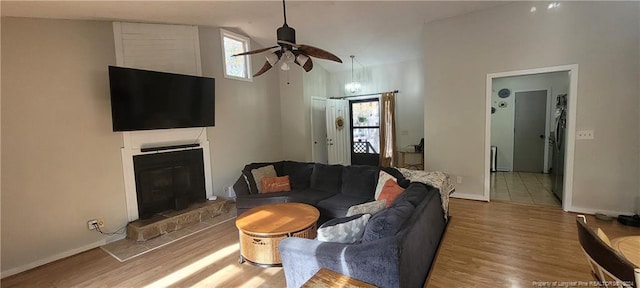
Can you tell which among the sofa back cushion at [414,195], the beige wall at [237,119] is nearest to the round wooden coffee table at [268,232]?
the sofa back cushion at [414,195]

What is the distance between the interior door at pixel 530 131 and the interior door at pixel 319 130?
178 inches

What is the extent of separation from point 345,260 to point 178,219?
2.92m

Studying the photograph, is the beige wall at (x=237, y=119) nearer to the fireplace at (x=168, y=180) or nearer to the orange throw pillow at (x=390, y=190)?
the fireplace at (x=168, y=180)

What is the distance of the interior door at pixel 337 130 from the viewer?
21.7ft

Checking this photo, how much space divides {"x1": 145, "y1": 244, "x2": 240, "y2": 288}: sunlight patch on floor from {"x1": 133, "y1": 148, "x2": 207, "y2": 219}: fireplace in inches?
53.0

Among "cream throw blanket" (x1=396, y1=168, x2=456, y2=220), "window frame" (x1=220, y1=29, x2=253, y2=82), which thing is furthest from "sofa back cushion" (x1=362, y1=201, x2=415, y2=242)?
"window frame" (x1=220, y1=29, x2=253, y2=82)

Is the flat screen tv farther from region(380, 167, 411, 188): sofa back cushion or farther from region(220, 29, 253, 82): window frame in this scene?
region(380, 167, 411, 188): sofa back cushion

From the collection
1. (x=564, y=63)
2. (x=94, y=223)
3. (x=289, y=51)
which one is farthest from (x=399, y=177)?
(x=94, y=223)

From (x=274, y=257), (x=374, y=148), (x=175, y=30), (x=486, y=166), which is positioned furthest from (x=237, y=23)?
(x=486, y=166)

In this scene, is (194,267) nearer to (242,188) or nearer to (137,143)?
(242,188)

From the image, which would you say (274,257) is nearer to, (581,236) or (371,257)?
(371,257)

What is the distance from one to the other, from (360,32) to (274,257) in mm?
3921

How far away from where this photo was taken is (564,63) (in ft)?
12.0

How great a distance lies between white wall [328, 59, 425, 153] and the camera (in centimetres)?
598
